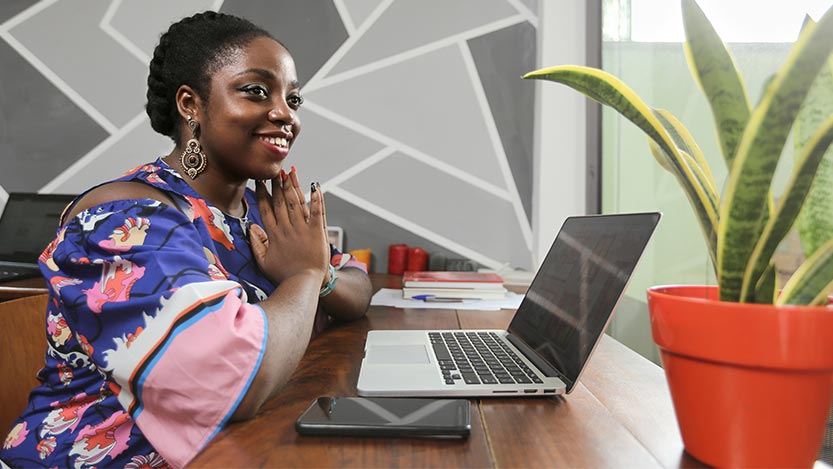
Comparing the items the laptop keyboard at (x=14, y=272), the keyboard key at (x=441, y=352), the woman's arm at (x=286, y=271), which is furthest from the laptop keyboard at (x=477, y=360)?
the laptop keyboard at (x=14, y=272)

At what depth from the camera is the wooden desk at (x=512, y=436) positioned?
0.51m

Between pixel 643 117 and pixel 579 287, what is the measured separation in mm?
375

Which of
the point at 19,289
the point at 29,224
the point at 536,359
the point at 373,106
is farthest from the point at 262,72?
the point at 29,224

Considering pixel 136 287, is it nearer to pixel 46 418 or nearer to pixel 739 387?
pixel 46 418

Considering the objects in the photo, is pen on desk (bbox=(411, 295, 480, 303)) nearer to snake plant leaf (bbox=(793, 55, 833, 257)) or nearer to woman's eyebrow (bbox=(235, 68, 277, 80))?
woman's eyebrow (bbox=(235, 68, 277, 80))

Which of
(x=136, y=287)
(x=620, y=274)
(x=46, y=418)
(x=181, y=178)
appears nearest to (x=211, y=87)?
(x=181, y=178)

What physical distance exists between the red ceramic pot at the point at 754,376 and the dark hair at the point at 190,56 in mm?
961

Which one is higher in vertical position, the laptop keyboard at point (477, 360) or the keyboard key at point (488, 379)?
the keyboard key at point (488, 379)

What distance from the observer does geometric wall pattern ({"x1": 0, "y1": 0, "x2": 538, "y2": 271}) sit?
2387mm

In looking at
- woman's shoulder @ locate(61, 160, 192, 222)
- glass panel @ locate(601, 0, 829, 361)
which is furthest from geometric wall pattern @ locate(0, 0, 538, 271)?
woman's shoulder @ locate(61, 160, 192, 222)

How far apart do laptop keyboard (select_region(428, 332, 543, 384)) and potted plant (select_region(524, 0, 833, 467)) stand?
0.27 m

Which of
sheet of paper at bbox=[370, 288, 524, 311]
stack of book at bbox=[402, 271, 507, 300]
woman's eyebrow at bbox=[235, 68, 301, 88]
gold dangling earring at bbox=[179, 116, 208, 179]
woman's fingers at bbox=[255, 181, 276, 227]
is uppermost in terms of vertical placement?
woman's eyebrow at bbox=[235, 68, 301, 88]

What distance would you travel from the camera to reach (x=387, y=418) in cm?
58

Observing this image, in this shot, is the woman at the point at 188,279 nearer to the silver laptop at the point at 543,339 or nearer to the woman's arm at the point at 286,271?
the woman's arm at the point at 286,271
